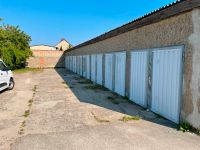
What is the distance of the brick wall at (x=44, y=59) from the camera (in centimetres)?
3959

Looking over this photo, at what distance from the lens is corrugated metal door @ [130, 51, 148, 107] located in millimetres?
8766

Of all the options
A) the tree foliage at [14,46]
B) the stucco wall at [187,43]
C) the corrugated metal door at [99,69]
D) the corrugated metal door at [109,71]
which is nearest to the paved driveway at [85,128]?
the stucco wall at [187,43]

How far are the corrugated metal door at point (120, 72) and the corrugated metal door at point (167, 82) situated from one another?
3250mm

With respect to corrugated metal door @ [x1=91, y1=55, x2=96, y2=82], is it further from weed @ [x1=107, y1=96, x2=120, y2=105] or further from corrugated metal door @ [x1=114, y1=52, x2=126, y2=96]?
weed @ [x1=107, y1=96, x2=120, y2=105]

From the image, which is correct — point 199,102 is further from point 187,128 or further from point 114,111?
point 114,111

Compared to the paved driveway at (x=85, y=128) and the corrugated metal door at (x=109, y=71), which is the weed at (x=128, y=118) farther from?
the corrugated metal door at (x=109, y=71)

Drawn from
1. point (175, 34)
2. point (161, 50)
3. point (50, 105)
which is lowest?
point (50, 105)

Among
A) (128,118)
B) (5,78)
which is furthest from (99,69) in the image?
(128,118)

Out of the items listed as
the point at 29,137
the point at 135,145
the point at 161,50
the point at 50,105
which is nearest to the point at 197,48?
the point at 161,50

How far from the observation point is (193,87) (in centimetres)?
599

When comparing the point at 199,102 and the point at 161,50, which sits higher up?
the point at 161,50

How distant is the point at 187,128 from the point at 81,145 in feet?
9.57

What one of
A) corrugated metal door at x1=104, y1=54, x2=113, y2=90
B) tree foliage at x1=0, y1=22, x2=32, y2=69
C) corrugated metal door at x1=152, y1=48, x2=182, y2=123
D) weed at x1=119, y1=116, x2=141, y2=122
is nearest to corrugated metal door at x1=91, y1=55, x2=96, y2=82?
corrugated metal door at x1=104, y1=54, x2=113, y2=90

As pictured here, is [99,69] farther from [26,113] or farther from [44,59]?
[44,59]
